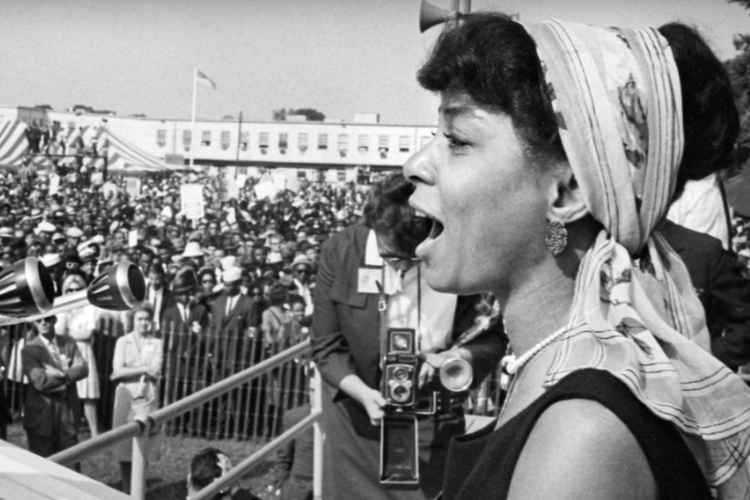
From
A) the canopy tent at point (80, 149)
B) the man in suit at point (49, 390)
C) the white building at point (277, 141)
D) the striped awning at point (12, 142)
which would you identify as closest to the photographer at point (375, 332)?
the man in suit at point (49, 390)

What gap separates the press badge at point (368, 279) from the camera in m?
3.47

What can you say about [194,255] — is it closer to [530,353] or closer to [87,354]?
[87,354]

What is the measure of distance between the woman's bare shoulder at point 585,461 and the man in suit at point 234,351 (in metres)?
7.47

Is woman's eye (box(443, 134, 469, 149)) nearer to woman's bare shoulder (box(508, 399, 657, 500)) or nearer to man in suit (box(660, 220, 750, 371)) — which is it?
woman's bare shoulder (box(508, 399, 657, 500))

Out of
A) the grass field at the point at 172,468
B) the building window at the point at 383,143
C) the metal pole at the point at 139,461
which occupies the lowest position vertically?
the grass field at the point at 172,468

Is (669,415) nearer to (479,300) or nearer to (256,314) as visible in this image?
(479,300)

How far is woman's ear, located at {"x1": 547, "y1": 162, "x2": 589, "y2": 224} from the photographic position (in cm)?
127

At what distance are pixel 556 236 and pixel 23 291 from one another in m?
0.71

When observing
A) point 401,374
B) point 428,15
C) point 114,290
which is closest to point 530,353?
point 114,290

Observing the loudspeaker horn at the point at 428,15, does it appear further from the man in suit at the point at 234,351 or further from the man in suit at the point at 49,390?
the man in suit at the point at 234,351

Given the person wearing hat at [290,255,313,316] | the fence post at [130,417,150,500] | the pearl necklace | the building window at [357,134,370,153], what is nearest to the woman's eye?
the pearl necklace

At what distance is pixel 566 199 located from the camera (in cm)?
128

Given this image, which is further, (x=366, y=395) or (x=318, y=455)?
(x=318, y=455)

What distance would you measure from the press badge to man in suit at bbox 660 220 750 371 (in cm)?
108
